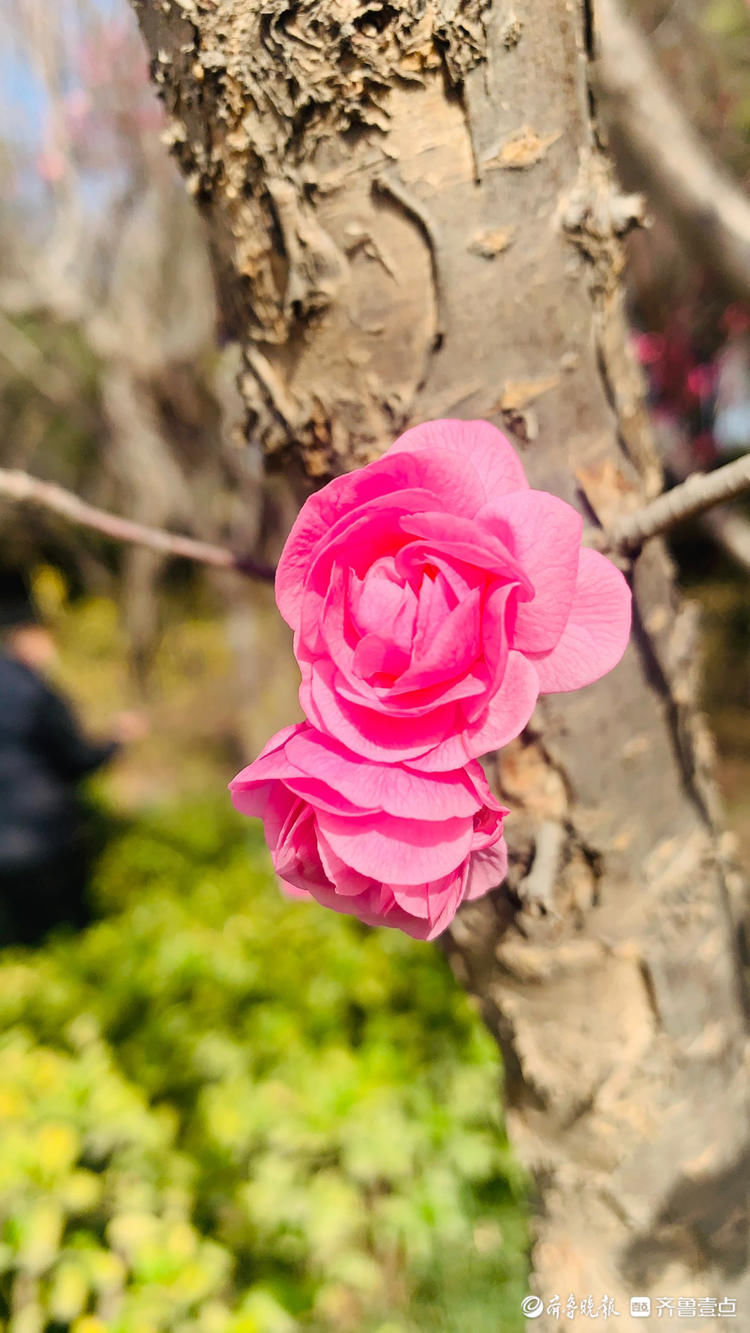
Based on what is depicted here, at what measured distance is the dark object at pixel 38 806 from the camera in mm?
3328

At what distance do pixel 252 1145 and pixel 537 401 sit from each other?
2.01 metres

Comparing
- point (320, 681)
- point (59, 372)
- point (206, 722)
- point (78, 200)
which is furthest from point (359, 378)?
point (59, 372)

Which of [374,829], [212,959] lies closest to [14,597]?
[212,959]

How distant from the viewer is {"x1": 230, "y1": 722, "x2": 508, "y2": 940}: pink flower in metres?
0.55

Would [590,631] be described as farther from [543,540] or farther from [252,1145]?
[252,1145]

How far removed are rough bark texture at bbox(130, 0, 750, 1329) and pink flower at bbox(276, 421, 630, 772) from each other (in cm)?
24

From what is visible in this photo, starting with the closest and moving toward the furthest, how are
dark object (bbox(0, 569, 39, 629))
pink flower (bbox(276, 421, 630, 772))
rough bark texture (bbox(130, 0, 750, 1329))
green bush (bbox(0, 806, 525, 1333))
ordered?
pink flower (bbox(276, 421, 630, 772)) → rough bark texture (bbox(130, 0, 750, 1329)) → green bush (bbox(0, 806, 525, 1333)) → dark object (bbox(0, 569, 39, 629))

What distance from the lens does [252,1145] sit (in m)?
2.02

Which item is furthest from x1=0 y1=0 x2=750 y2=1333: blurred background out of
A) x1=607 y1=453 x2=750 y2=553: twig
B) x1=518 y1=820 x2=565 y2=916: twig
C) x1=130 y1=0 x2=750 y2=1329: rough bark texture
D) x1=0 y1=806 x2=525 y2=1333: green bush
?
x1=518 y1=820 x2=565 y2=916: twig

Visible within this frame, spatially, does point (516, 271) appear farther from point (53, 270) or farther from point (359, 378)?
point (53, 270)

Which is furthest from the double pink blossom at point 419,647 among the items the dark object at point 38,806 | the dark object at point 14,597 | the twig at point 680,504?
the dark object at point 14,597

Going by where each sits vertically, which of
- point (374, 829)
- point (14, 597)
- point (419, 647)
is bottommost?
point (14, 597)

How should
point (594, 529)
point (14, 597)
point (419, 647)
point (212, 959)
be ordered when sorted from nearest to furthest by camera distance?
point (419, 647), point (594, 529), point (212, 959), point (14, 597)

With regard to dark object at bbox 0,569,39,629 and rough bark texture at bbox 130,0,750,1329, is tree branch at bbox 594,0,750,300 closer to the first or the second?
rough bark texture at bbox 130,0,750,1329
